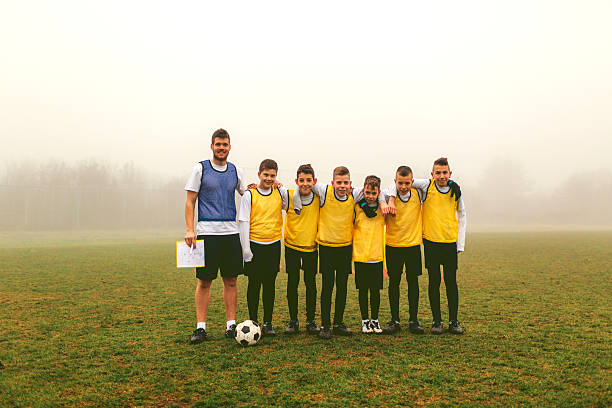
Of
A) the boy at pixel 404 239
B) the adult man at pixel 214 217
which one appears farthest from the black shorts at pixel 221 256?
the boy at pixel 404 239

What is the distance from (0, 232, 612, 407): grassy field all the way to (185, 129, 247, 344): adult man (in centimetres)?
Result: 72

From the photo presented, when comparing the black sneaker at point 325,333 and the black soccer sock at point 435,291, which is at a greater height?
the black soccer sock at point 435,291

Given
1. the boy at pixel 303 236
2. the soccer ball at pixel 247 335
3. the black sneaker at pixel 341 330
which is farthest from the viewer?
the black sneaker at pixel 341 330

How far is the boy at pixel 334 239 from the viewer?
4801 millimetres

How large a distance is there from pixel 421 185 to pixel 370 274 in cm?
118

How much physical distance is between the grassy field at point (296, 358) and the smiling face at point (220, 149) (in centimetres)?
198

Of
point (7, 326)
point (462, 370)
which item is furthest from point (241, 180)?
point (7, 326)

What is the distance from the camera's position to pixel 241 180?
4910mm

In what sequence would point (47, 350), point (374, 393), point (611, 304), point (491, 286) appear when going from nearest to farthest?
1. point (374, 393)
2. point (47, 350)
3. point (611, 304)
4. point (491, 286)

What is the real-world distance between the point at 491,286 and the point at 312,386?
656 cm

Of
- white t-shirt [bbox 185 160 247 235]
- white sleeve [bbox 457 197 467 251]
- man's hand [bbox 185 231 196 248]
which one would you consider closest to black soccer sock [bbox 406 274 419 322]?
white sleeve [bbox 457 197 467 251]

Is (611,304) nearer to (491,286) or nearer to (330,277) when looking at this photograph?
(491,286)

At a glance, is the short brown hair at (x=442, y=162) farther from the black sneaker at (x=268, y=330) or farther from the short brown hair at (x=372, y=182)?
the black sneaker at (x=268, y=330)

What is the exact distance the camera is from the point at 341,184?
470 cm
